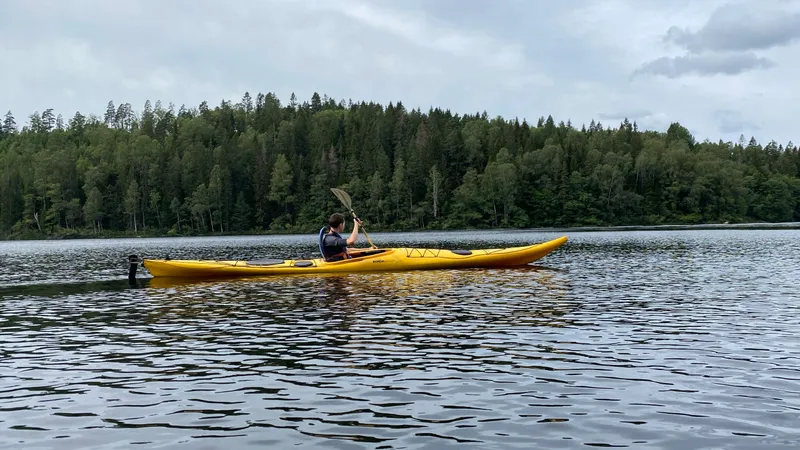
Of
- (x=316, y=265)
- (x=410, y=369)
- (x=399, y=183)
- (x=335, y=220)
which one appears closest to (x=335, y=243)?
(x=316, y=265)

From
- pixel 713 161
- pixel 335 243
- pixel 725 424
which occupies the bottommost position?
pixel 725 424

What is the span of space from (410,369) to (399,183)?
10357cm

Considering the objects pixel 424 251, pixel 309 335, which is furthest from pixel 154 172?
pixel 309 335

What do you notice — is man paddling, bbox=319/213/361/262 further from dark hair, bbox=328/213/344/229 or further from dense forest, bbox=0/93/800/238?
dense forest, bbox=0/93/800/238

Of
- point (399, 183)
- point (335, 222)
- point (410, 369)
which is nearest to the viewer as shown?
point (410, 369)

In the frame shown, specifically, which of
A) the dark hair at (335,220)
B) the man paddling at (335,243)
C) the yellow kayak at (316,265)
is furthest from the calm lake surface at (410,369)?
the yellow kayak at (316,265)

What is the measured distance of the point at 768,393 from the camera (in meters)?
8.20

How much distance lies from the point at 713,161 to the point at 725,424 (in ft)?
417

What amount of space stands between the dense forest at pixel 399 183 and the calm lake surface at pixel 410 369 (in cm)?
9303

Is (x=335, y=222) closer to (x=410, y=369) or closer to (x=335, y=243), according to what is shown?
(x=335, y=243)

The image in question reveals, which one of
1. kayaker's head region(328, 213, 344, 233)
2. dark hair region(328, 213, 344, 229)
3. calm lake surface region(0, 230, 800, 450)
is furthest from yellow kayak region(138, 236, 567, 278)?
calm lake surface region(0, 230, 800, 450)

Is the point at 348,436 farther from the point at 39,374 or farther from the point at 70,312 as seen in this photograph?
the point at 70,312

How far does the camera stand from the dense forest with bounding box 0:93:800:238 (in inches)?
4429

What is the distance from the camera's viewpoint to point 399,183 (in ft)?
371
